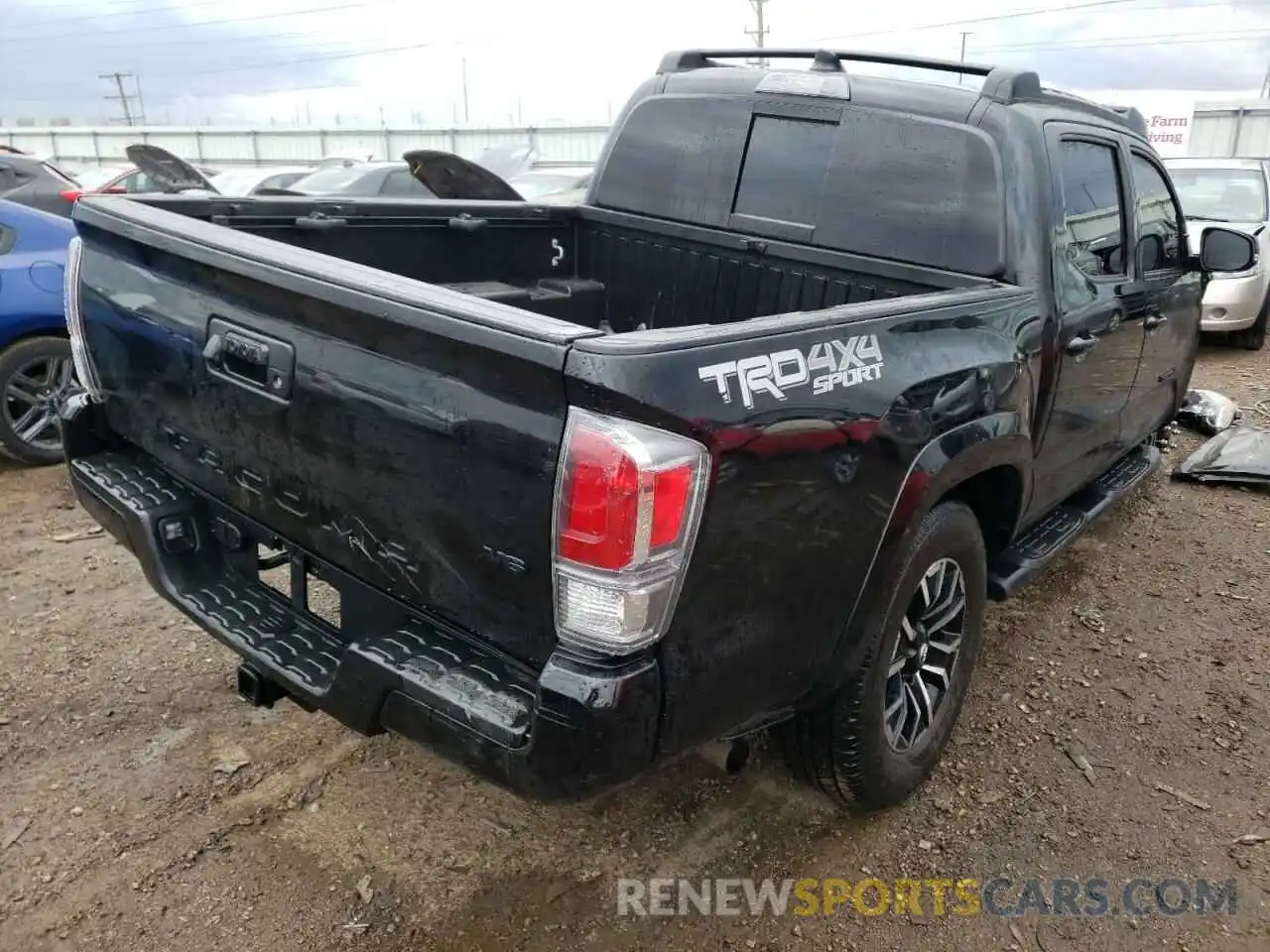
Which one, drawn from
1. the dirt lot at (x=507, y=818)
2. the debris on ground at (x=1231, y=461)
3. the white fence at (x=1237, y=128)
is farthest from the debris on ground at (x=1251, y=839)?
the white fence at (x=1237, y=128)

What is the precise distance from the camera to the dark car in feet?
24.8

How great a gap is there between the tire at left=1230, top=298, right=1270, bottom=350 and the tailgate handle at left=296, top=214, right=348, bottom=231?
870cm

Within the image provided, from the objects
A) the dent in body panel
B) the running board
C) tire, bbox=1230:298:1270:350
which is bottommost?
tire, bbox=1230:298:1270:350

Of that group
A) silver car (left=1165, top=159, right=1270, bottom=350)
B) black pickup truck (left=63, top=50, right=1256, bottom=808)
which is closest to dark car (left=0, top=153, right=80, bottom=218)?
black pickup truck (left=63, top=50, right=1256, bottom=808)

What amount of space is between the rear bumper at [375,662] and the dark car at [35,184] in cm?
574

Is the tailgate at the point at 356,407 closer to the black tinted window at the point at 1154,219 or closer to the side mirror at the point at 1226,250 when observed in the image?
the black tinted window at the point at 1154,219

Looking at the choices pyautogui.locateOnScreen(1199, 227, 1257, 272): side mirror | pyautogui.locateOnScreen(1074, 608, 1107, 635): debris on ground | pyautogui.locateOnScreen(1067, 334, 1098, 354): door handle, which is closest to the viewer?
pyautogui.locateOnScreen(1067, 334, 1098, 354): door handle

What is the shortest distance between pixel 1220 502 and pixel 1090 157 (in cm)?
291

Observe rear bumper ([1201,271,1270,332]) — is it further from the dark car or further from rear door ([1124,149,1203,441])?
the dark car

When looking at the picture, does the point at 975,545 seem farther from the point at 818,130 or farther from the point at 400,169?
the point at 400,169

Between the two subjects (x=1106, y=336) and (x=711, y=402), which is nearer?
(x=711, y=402)

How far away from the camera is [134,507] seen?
8.81 feet

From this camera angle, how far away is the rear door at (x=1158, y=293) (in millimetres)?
4016

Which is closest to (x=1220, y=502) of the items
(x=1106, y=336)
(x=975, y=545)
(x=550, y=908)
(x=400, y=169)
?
(x=1106, y=336)
